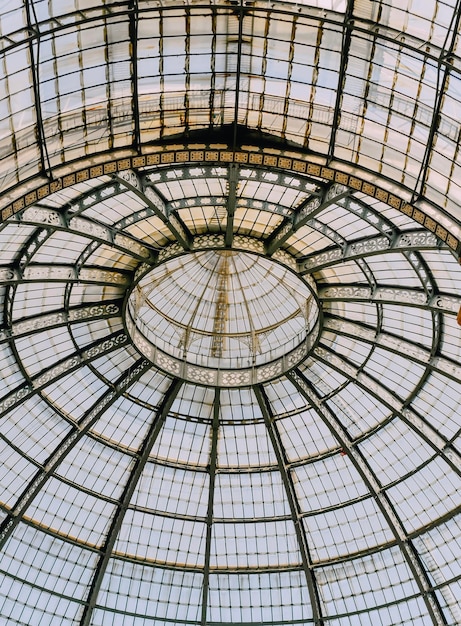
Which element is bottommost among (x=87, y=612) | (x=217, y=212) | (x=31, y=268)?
(x=87, y=612)

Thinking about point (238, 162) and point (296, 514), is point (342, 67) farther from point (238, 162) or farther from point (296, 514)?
point (296, 514)

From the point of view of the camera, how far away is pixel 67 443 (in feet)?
132

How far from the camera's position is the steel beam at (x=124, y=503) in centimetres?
4091

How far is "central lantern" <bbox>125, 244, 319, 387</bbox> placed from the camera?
39.2 meters

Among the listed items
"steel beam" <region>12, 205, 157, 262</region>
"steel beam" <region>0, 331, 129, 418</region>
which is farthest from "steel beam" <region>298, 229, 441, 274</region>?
"steel beam" <region>0, 331, 129, 418</region>

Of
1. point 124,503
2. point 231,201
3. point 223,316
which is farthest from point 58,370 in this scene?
point 231,201

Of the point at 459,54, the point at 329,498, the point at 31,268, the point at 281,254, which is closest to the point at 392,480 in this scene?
the point at 329,498

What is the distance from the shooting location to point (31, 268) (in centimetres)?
3456

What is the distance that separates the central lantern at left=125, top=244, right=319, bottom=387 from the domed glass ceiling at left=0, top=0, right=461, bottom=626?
0.10 metres

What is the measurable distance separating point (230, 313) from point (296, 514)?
33.4 ft

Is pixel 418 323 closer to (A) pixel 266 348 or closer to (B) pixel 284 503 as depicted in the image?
(A) pixel 266 348

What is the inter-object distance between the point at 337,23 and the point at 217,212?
11357 millimetres

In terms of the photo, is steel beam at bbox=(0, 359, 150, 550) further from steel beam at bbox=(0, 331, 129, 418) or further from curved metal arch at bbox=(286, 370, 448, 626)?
curved metal arch at bbox=(286, 370, 448, 626)

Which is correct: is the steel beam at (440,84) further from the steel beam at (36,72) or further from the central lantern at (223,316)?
the steel beam at (36,72)
